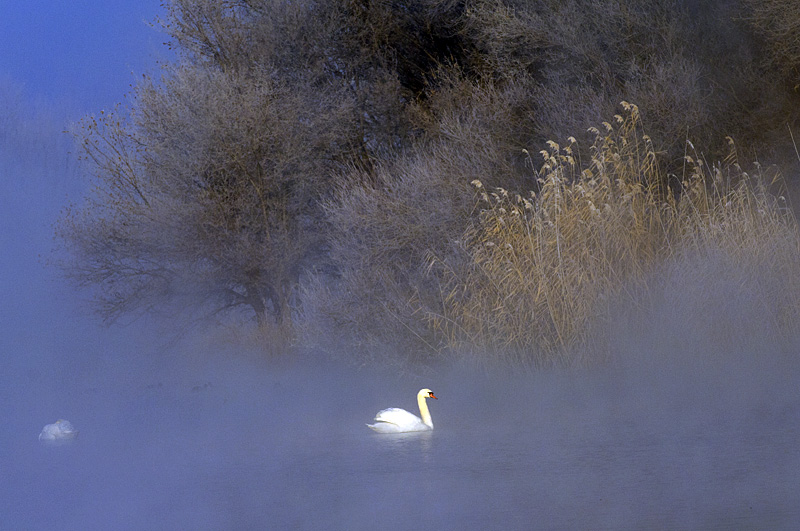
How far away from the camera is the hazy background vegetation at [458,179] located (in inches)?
283

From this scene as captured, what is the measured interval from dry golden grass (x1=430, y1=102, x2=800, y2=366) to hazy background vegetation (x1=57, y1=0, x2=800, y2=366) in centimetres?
2

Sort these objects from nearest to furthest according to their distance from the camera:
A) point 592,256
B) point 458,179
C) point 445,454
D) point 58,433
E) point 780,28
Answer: point 445,454
point 58,433
point 592,256
point 780,28
point 458,179

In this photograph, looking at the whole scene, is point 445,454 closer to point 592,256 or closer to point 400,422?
point 400,422

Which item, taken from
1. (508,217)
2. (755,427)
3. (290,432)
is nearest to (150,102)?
(508,217)

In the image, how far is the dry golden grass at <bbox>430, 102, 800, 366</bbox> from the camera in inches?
272

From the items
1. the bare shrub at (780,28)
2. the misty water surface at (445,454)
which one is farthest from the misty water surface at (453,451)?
the bare shrub at (780,28)

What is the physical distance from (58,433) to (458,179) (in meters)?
5.37

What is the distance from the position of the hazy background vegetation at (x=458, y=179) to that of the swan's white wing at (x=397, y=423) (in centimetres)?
186

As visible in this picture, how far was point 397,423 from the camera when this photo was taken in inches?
220

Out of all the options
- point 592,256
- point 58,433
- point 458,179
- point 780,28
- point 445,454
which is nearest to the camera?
point 445,454

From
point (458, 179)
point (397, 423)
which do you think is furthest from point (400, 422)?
point (458, 179)

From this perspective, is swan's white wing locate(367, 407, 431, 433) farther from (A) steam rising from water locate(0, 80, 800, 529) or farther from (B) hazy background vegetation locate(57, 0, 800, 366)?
(B) hazy background vegetation locate(57, 0, 800, 366)

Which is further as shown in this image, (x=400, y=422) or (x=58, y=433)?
(x=58, y=433)

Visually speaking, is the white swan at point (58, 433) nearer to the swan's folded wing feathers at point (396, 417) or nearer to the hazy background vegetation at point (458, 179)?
the swan's folded wing feathers at point (396, 417)
